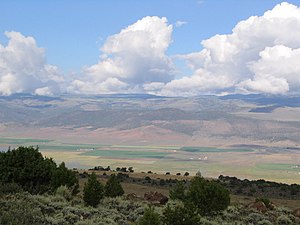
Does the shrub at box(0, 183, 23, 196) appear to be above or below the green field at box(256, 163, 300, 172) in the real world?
below

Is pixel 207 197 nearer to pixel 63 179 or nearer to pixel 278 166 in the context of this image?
pixel 63 179

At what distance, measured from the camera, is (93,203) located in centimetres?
2225

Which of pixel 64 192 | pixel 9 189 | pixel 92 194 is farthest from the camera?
pixel 64 192

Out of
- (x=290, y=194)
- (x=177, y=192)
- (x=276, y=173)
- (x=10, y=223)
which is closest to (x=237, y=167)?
(x=276, y=173)

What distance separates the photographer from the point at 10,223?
42.5ft

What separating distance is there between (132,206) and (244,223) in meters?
5.77

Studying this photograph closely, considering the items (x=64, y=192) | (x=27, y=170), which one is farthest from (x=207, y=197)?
(x=27, y=170)

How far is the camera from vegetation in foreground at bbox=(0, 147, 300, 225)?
1670 cm

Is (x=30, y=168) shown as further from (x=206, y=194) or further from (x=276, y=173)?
(x=276, y=173)

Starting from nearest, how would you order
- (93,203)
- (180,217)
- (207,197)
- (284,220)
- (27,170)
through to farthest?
(180,217) < (93,203) < (207,197) < (284,220) < (27,170)

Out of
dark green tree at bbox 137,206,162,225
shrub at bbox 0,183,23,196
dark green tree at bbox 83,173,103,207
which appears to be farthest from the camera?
dark green tree at bbox 83,173,103,207

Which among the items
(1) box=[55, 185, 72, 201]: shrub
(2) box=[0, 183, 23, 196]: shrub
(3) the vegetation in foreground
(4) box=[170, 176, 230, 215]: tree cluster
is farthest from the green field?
(2) box=[0, 183, 23, 196]: shrub

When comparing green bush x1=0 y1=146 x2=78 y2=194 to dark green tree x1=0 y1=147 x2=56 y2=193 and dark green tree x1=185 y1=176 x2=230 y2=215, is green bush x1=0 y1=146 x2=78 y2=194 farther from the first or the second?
dark green tree x1=185 y1=176 x2=230 y2=215

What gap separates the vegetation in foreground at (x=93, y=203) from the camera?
16.7 metres
